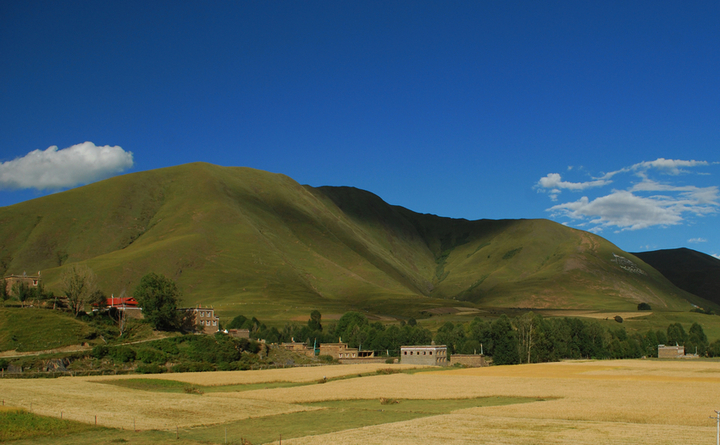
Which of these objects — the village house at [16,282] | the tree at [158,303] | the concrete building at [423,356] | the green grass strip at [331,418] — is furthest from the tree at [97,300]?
the green grass strip at [331,418]

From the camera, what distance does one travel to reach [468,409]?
4588cm

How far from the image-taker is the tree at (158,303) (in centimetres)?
10800

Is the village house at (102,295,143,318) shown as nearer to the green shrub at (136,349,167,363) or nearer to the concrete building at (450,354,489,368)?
the green shrub at (136,349,167,363)

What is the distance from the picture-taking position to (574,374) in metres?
77.7

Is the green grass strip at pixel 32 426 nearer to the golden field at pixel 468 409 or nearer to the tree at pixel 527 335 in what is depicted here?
the golden field at pixel 468 409

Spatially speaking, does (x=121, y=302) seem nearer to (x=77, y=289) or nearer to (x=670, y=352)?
(x=77, y=289)

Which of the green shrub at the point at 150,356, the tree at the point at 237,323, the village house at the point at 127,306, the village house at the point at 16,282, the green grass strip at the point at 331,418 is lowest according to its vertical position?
the green shrub at the point at 150,356

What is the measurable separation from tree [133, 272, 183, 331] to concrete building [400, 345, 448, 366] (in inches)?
1775

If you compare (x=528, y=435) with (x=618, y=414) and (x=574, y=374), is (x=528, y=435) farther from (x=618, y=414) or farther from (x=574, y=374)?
(x=574, y=374)

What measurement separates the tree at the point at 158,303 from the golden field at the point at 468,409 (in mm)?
35704

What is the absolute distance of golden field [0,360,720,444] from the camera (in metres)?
33.8

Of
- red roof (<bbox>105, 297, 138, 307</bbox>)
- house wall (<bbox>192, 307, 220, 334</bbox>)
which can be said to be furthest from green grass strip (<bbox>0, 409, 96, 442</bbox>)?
red roof (<bbox>105, 297, 138, 307</bbox>)

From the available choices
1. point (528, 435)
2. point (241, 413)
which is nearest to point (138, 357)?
point (241, 413)

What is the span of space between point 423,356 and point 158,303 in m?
51.7
